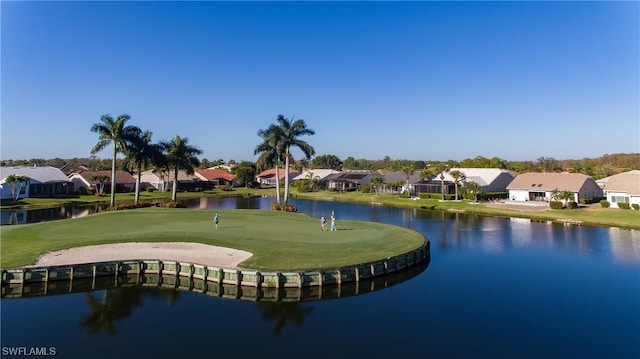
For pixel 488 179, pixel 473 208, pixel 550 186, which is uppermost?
pixel 488 179

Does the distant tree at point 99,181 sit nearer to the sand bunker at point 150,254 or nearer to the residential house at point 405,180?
the sand bunker at point 150,254

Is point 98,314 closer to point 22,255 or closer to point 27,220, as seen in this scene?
point 22,255

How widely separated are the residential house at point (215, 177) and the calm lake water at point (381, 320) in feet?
378

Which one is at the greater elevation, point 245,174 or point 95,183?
point 245,174

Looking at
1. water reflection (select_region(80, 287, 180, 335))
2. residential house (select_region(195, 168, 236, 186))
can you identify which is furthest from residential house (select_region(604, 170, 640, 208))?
residential house (select_region(195, 168, 236, 186))

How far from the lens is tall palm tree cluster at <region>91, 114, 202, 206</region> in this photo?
62.3 meters

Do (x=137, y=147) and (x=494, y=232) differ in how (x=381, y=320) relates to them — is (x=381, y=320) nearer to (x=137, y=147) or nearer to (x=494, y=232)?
(x=494, y=232)

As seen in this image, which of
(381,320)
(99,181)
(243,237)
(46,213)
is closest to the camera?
(381,320)

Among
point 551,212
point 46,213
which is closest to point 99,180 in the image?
point 46,213

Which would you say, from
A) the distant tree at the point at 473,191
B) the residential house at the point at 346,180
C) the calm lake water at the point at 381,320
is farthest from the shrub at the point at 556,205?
the residential house at the point at 346,180

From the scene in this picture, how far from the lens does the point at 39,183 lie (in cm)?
8594

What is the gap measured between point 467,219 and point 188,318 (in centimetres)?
5293

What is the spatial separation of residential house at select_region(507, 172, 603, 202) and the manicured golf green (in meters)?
53.0

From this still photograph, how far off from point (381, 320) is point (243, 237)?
57.9 feet
